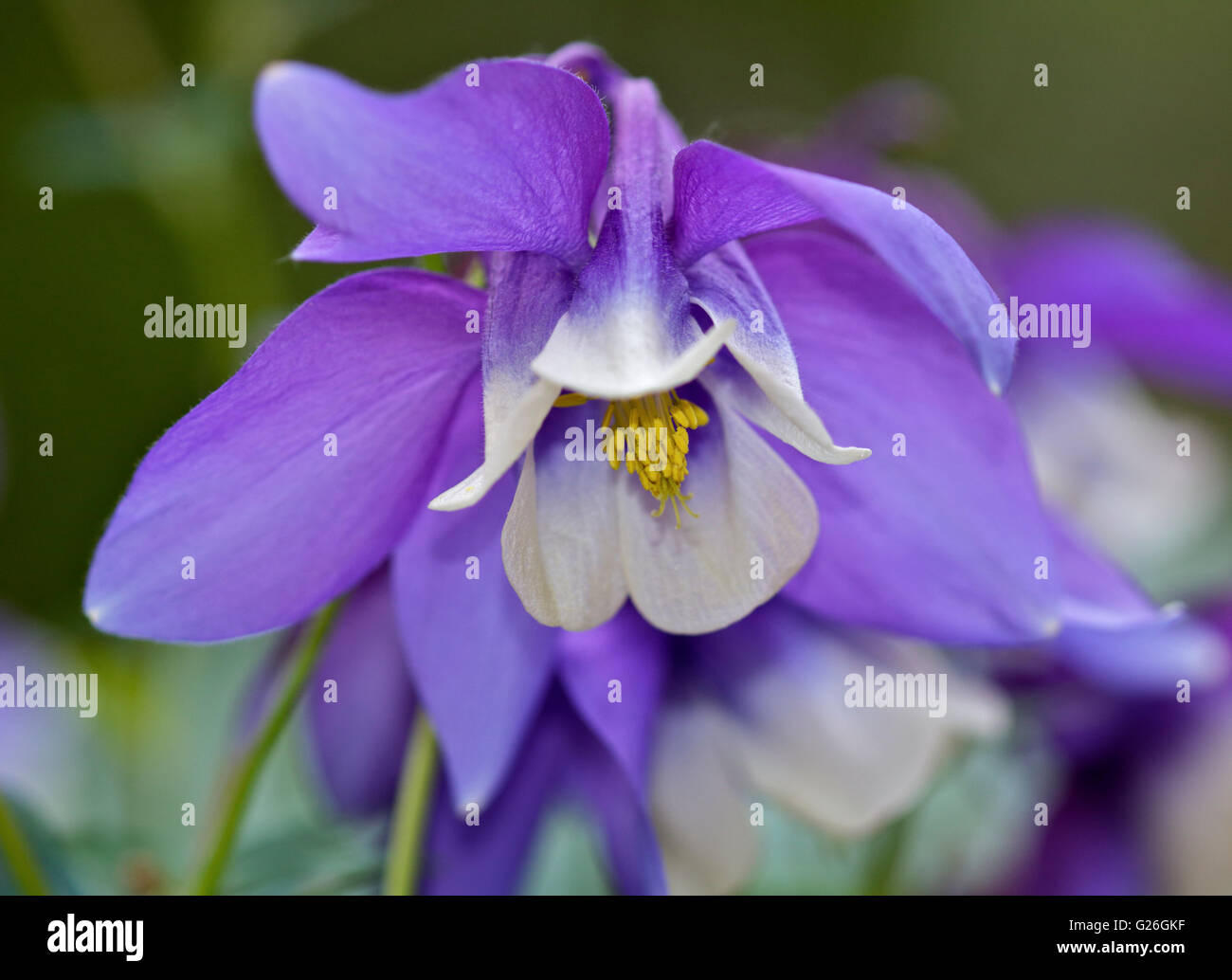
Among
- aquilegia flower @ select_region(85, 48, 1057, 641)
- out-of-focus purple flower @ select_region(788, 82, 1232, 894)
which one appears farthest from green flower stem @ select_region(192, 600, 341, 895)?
out-of-focus purple flower @ select_region(788, 82, 1232, 894)

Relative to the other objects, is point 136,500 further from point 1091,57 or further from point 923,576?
point 1091,57

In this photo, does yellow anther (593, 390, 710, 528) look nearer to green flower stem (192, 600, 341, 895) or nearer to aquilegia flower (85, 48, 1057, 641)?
aquilegia flower (85, 48, 1057, 641)

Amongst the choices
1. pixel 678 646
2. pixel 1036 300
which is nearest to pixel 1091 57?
pixel 1036 300

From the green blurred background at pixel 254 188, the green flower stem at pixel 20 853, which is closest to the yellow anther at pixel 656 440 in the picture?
the green blurred background at pixel 254 188

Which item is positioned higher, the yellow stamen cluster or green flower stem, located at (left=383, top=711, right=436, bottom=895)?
the yellow stamen cluster

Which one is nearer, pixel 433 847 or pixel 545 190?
pixel 545 190
